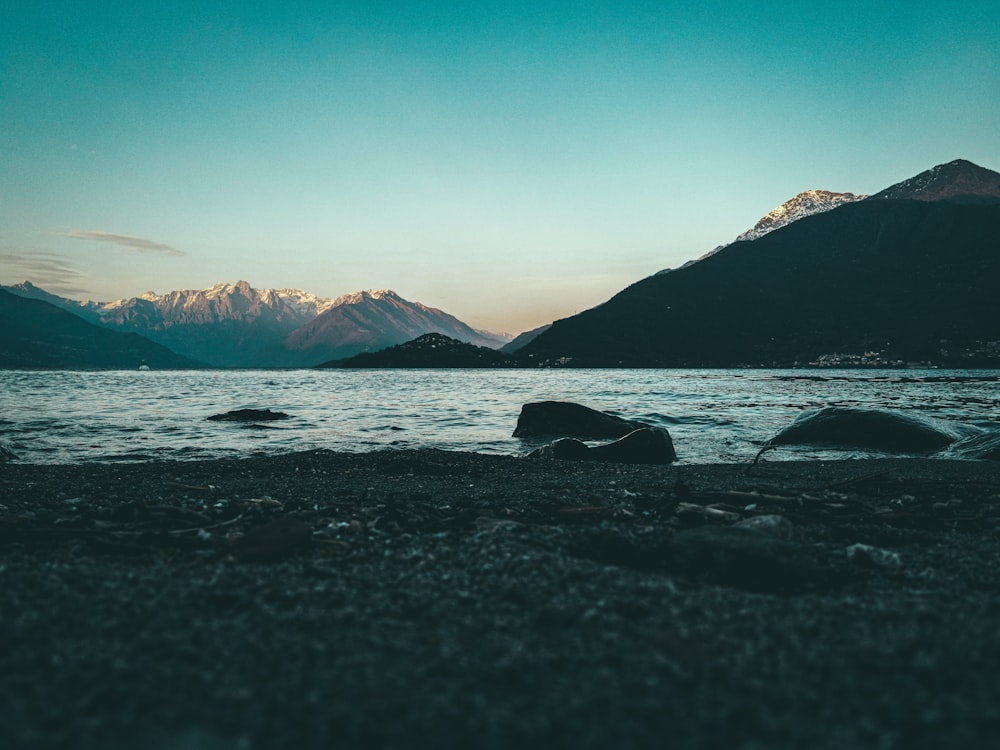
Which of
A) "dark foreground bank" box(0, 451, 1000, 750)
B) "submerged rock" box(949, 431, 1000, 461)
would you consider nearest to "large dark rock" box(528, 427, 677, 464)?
Answer: "submerged rock" box(949, 431, 1000, 461)

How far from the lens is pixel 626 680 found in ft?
8.45

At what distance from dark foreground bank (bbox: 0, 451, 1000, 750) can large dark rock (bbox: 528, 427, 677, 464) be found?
758cm

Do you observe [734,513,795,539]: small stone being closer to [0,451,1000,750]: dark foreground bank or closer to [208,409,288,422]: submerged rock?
[0,451,1000,750]: dark foreground bank

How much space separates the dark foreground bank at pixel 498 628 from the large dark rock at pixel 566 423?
1243 centimetres

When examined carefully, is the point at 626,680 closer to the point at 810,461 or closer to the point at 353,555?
the point at 353,555

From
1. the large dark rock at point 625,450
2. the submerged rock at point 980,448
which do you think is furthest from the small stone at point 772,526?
the submerged rock at point 980,448

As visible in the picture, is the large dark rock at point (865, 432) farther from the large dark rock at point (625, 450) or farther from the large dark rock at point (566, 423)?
the large dark rock at point (566, 423)

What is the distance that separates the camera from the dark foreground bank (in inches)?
86.9

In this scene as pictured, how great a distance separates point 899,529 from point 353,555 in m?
5.57

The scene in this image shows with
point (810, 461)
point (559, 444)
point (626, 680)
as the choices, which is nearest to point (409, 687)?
point (626, 680)

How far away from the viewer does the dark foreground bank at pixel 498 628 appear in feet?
7.24

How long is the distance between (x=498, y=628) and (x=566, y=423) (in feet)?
53.8

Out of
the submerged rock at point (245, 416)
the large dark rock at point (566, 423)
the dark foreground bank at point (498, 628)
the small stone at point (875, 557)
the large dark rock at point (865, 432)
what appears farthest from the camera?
the submerged rock at point (245, 416)

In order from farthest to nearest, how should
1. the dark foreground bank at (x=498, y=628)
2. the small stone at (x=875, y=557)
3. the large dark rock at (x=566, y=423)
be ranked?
1. the large dark rock at (x=566, y=423)
2. the small stone at (x=875, y=557)
3. the dark foreground bank at (x=498, y=628)
